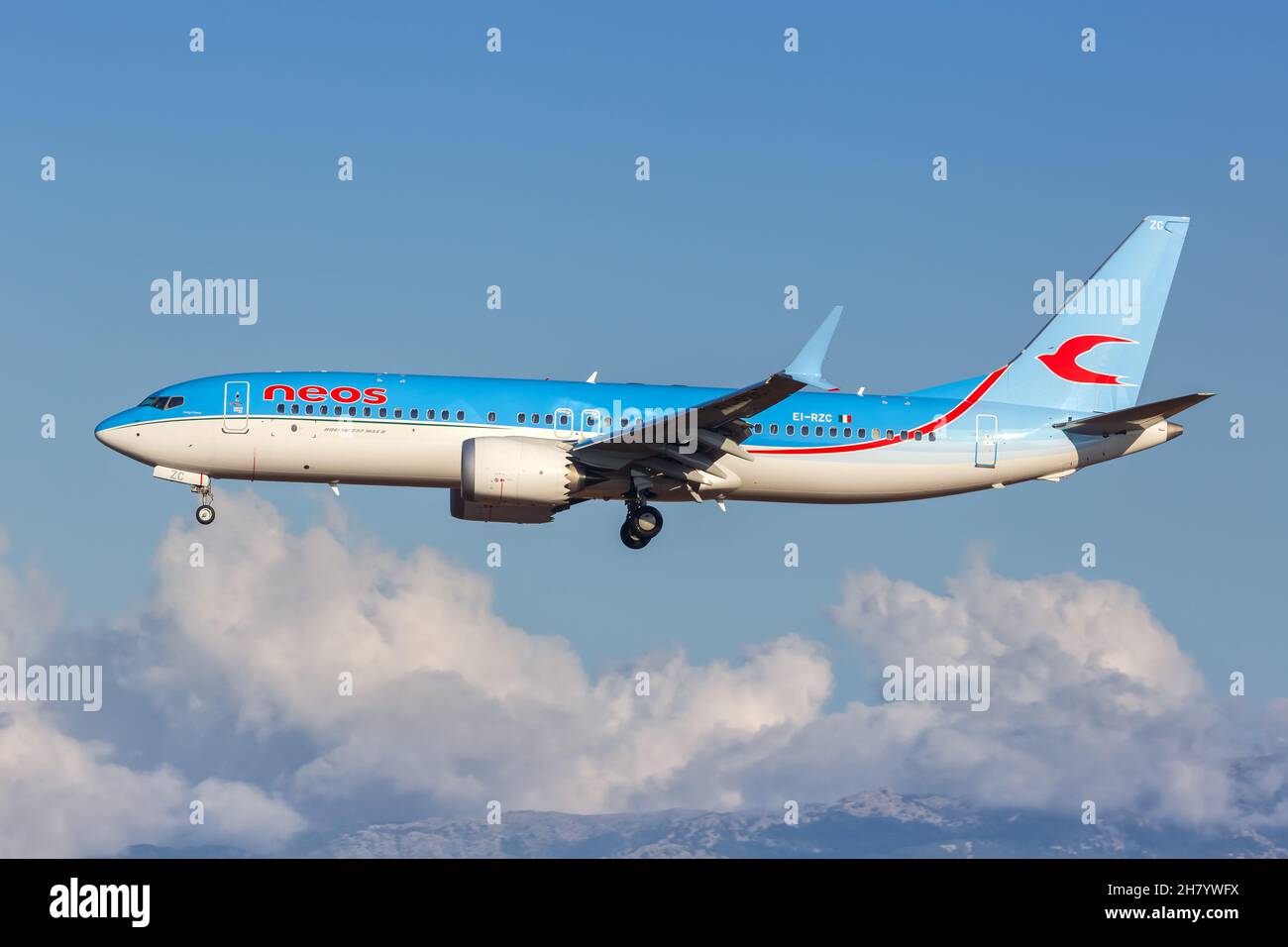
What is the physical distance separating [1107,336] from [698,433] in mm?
16474

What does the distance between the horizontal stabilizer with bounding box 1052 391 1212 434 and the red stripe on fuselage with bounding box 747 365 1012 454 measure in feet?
8.76

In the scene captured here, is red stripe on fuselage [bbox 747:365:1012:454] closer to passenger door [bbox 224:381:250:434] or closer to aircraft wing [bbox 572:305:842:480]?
aircraft wing [bbox 572:305:842:480]

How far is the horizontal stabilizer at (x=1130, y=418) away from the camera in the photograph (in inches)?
1945

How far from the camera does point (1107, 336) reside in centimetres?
5788

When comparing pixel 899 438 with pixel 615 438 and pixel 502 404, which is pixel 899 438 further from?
pixel 502 404

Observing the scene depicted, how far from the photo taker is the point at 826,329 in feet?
157

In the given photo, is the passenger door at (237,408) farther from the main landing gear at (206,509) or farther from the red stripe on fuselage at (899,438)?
the red stripe on fuselage at (899,438)

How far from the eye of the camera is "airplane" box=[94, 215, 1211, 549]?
49375mm
